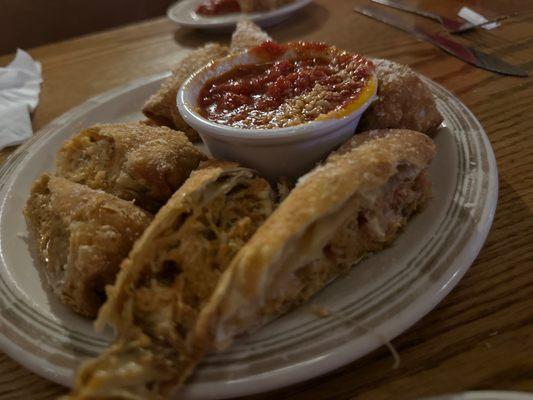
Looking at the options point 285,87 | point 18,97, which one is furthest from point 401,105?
point 18,97

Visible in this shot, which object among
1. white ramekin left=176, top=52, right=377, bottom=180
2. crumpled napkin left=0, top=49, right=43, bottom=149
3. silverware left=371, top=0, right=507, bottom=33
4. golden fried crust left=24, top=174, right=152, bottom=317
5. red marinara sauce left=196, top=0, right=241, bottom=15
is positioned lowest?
crumpled napkin left=0, top=49, right=43, bottom=149

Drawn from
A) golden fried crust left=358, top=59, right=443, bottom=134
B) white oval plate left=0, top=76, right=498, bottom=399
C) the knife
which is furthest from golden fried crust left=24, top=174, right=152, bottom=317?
the knife

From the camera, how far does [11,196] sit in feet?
6.75

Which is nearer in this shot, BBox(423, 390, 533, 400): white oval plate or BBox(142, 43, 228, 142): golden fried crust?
BBox(423, 390, 533, 400): white oval plate

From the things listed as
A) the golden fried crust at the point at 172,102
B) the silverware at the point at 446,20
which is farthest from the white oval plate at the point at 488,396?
the silverware at the point at 446,20

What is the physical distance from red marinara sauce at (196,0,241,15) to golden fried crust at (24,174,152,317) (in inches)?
92.2

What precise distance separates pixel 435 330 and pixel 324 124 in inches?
27.7

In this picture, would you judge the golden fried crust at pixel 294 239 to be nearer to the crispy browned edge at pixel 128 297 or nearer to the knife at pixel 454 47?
the crispy browned edge at pixel 128 297

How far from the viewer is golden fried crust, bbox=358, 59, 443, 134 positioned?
6.07ft

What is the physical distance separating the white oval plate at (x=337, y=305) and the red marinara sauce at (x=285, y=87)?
1.43 feet

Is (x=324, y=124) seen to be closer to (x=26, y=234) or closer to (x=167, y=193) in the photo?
(x=167, y=193)

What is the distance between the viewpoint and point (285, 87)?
1841 mm

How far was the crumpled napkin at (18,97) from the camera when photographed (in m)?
2.62

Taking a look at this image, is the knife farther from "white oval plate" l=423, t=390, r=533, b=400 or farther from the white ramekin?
"white oval plate" l=423, t=390, r=533, b=400
